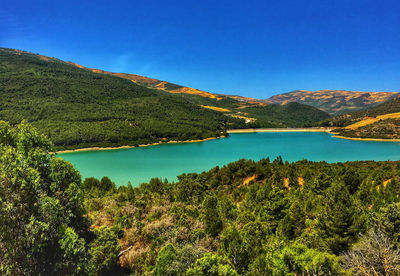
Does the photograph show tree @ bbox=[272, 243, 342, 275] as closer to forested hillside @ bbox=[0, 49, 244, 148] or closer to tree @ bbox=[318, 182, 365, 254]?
tree @ bbox=[318, 182, 365, 254]

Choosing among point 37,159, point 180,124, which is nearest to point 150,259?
point 37,159

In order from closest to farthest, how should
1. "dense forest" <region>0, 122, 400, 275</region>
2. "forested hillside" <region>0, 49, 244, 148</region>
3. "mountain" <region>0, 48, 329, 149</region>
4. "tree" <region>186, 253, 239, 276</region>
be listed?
"tree" <region>186, 253, 239, 276</region>, "dense forest" <region>0, 122, 400, 275</region>, "mountain" <region>0, 48, 329, 149</region>, "forested hillside" <region>0, 49, 244, 148</region>

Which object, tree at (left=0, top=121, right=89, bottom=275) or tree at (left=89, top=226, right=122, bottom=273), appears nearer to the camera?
tree at (left=0, top=121, right=89, bottom=275)

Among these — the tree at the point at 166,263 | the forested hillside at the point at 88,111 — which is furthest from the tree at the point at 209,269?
the forested hillside at the point at 88,111

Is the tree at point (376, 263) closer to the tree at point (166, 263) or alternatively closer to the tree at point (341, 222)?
the tree at point (341, 222)

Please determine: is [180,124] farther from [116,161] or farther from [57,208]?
[57,208]

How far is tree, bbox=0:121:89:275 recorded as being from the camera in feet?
23.7

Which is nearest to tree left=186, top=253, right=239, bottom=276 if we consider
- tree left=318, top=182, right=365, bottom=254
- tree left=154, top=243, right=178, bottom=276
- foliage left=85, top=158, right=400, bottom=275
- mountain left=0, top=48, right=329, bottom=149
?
foliage left=85, top=158, right=400, bottom=275

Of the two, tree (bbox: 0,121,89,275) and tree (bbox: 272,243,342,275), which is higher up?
tree (bbox: 0,121,89,275)

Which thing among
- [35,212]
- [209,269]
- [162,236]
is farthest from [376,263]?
[35,212]

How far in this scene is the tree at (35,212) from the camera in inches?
284

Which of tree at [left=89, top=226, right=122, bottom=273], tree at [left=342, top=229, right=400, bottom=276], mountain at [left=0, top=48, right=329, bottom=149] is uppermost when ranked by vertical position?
mountain at [left=0, top=48, right=329, bottom=149]

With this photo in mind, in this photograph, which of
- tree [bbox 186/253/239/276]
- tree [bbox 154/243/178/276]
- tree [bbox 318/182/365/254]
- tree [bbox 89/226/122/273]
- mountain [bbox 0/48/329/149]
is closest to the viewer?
tree [bbox 186/253/239/276]

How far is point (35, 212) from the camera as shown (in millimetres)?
7914
